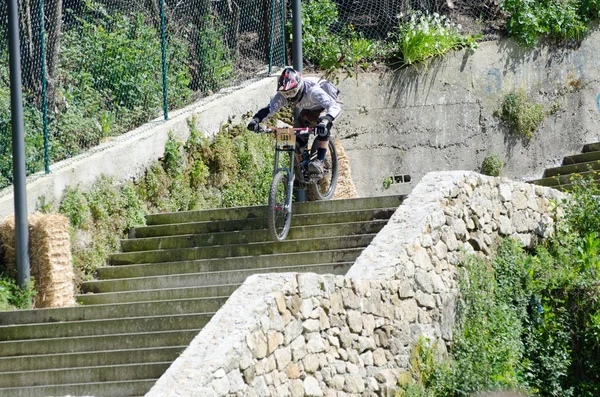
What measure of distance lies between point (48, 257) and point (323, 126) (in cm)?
295

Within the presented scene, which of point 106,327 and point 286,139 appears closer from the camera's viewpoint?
point 106,327

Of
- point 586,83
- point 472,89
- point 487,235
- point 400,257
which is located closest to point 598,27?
point 586,83

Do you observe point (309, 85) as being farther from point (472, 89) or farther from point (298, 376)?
point (472, 89)

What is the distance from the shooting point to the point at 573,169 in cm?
1511

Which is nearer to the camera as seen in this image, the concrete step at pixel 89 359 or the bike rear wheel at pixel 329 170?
the concrete step at pixel 89 359

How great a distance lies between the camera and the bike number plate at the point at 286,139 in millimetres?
11242

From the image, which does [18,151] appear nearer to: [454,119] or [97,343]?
[97,343]

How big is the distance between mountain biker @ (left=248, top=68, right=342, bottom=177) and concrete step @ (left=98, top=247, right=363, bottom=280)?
4.36 ft

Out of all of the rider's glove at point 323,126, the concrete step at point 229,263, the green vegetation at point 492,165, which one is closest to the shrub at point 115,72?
the concrete step at point 229,263

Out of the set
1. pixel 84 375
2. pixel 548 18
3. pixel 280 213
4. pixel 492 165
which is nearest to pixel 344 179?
pixel 492 165

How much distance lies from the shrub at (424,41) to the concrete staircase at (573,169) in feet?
7.16

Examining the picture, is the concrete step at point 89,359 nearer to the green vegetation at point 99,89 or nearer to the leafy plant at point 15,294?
the leafy plant at point 15,294

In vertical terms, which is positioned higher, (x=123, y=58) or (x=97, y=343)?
(x=123, y=58)

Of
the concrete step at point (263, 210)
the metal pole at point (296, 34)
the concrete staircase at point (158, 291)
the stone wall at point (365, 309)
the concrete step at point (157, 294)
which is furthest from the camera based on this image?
the metal pole at point (296, 34)
